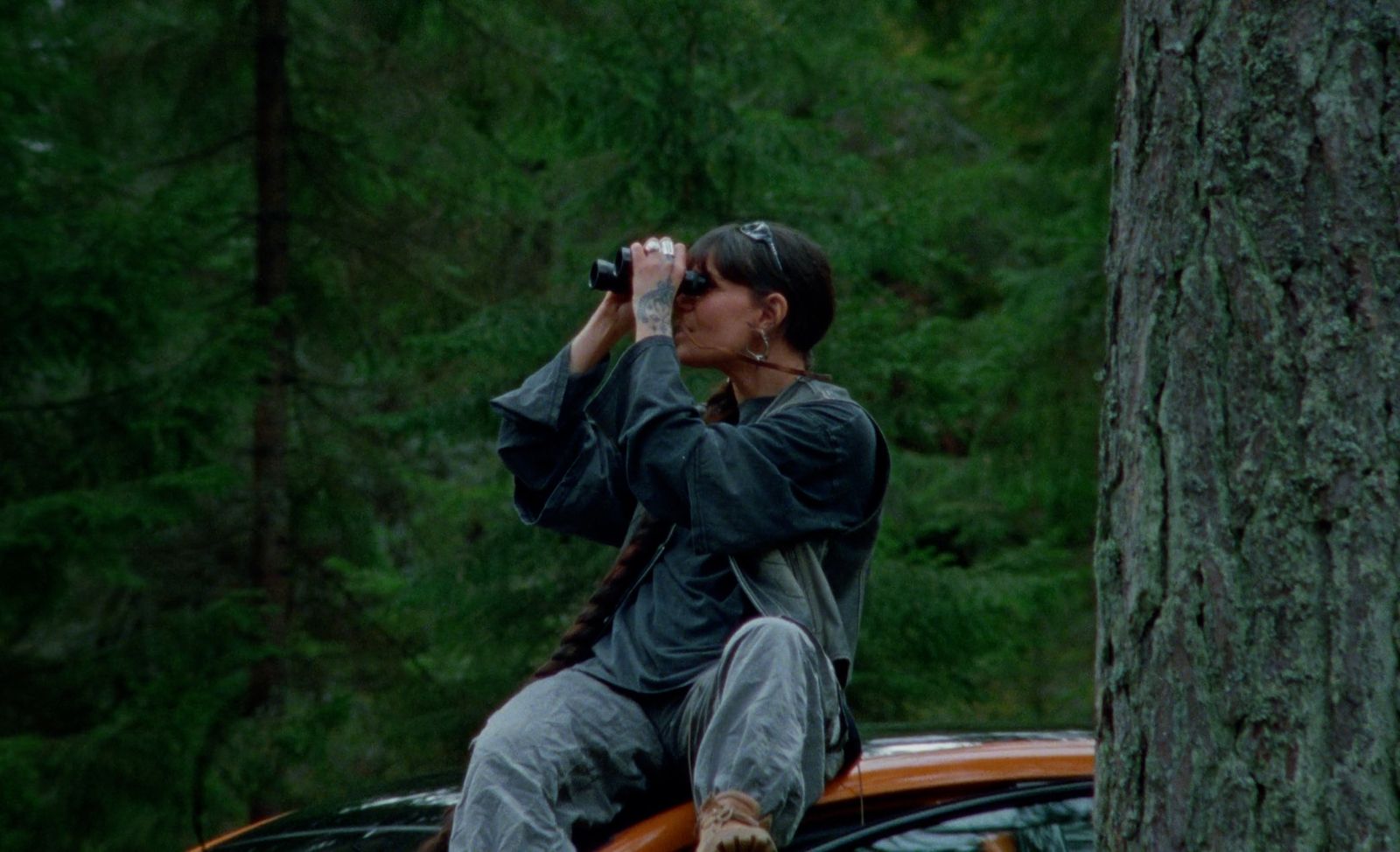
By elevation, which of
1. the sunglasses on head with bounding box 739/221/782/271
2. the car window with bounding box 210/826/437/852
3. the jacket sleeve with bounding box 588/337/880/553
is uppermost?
the sunglasses on head with bounding box 739/221/782/271

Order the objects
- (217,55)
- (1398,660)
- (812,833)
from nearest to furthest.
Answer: (1398,660), (812,833), (217,55)

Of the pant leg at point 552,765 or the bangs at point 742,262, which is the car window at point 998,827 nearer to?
the pant leg at point 552,765

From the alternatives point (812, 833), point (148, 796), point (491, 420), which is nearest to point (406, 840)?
point (812, 833)

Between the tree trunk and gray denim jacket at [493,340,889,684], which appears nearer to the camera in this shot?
the tree trunk

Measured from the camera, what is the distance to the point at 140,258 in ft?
25.0

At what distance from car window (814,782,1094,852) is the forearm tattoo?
41.9 inches

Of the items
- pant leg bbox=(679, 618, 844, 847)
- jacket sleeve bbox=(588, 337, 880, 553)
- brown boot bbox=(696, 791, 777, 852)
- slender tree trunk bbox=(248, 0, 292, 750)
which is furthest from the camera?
slender tree trunk bbox=(248, 0, 292, 750)

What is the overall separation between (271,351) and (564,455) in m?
5.71

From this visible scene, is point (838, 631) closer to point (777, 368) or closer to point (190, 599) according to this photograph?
point (777, 368)

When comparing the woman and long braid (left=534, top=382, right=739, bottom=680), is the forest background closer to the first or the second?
the woman

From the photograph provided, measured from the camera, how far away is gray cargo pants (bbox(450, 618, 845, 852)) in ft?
8.21

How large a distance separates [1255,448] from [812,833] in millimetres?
1003

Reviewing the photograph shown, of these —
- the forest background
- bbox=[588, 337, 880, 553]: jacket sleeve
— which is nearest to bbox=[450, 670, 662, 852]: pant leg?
bbox=[588, 337, 880, 553]: jacket sleeve

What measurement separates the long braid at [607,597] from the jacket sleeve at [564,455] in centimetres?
14
